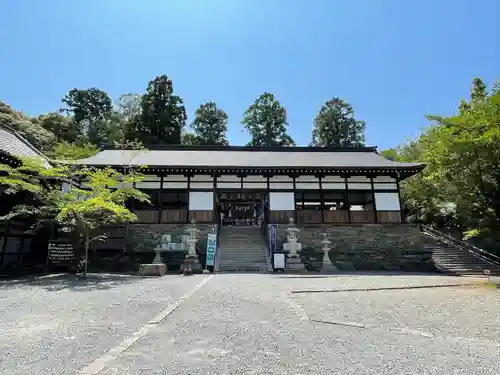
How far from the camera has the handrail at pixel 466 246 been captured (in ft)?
52.6

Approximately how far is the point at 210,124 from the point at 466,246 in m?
35.9

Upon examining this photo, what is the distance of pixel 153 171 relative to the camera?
56.8ft

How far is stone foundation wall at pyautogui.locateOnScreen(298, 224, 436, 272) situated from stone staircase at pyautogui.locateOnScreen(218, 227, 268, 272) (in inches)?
99.3

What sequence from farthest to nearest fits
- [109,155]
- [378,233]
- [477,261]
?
[109,155]
[378,233]
[477,261]

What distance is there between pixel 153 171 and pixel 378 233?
12936 millimetres

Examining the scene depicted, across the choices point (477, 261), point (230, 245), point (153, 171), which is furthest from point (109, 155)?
point (477, 261)

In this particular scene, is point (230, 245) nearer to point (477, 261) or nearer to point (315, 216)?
point (315, 216)

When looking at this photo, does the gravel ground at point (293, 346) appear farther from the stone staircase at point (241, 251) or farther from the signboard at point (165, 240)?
the signboard at point (165, 240)

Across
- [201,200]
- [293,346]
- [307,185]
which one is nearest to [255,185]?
[307,185]

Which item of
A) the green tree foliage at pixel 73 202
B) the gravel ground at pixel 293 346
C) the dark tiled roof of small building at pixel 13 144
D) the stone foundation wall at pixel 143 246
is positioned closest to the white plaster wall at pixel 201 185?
the stone foundation wall at pixel 143 246

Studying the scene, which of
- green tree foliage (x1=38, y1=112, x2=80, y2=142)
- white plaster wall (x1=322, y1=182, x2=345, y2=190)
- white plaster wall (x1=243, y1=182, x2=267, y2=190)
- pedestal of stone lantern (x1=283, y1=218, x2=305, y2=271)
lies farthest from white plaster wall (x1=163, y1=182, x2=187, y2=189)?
green tree foliage (x1=38, y1=112, x2=80, y2=142)

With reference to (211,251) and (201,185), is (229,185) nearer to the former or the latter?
(201,185)

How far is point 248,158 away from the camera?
67.1ft

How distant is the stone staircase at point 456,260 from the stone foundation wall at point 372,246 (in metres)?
0.45
